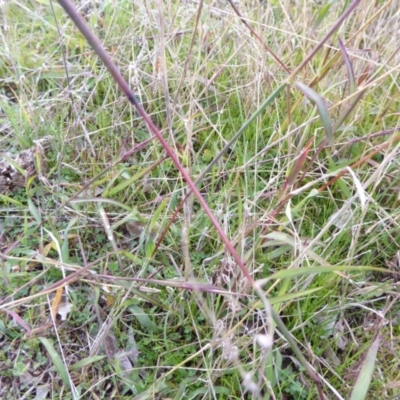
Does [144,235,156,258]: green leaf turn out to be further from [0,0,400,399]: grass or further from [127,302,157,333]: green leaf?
[127,302,157,333]: green leaf

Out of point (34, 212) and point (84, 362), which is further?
point (34, 212)

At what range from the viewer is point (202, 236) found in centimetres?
114

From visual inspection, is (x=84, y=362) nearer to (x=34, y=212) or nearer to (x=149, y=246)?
(x=149, y=246)

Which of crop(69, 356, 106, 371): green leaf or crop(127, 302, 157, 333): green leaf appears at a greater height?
crop(127, 302, 157, 333): green leaf

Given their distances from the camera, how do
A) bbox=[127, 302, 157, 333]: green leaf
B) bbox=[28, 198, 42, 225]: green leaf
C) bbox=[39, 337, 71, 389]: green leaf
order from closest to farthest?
bbox=[39, 337, 71, 389]: green leaf, bbox=[127, 302, 157, 333]: green leaf, bbox=[28, 198, 42, 225]: green leaf

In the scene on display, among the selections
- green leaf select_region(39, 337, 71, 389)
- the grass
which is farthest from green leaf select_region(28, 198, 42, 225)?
green leaf select_region(39, 337, 71, 389)

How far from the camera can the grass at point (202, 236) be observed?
37.7 inches

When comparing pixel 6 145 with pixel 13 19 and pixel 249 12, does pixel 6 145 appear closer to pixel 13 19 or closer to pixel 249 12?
pixel 13 19

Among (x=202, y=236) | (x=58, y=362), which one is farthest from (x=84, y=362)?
(x=202, y=236)

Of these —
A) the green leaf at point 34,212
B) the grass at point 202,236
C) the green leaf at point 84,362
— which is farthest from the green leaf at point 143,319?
the green leaf at point 34,212

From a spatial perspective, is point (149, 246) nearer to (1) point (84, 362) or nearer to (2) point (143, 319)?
(2) point (143, 319)

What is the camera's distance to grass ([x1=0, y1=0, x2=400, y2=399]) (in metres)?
0.96

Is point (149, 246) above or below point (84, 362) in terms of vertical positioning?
above

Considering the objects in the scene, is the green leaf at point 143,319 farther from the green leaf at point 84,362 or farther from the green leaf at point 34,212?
the green leaf at point 34,212
